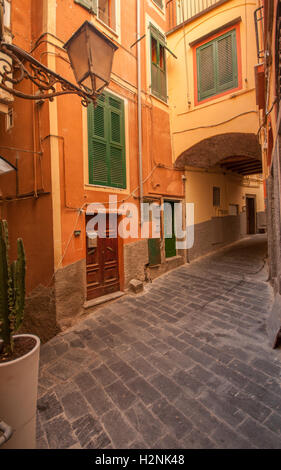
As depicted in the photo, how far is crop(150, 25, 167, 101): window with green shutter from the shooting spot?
6.94 m

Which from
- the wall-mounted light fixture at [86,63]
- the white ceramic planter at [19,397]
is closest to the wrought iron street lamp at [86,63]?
the wall-mounted light fixture at [86,63]

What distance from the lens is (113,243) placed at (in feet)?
18.8

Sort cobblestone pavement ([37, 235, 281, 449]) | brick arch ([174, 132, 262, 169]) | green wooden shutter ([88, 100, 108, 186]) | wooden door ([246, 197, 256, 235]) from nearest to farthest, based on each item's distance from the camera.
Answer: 1. cobblestone pavement ([37, 235, 281, 449])
2. green wooden shutter ([88, 100, 108, 186])
3. brick arch ([174, 132, 262, 169])
4. wooden door ([246, 197, 256, 235])

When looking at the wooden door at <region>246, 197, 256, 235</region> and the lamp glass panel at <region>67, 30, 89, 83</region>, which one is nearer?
the lamp glass panel at <region>67, 30, 89, 83</region>

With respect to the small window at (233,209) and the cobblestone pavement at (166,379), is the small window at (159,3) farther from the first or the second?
the cobblestone pavement at (166,379)

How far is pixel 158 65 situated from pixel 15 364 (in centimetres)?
897

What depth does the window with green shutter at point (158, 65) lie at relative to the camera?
273 inches

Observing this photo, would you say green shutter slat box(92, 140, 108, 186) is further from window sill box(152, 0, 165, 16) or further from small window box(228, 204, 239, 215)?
small window box(228, 204, 239, 215)

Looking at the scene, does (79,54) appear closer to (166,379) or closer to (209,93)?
(166,379)

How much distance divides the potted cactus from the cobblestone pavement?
72 cm

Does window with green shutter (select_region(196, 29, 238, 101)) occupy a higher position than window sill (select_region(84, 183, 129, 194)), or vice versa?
window with green shutter (select_region(196, 29, 238, 101))

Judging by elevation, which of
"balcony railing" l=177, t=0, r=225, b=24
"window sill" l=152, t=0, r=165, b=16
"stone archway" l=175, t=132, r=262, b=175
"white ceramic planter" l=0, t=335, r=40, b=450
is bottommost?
"white ceramic planter" l=0, t=335, r=40, b=450

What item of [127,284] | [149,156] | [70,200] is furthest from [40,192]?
[149,156]

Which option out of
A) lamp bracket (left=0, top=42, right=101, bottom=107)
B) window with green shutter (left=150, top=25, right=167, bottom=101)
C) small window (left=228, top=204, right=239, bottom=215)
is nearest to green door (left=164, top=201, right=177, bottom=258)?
window with green shutter (left=150, top=25, right=167, bottom=101)
